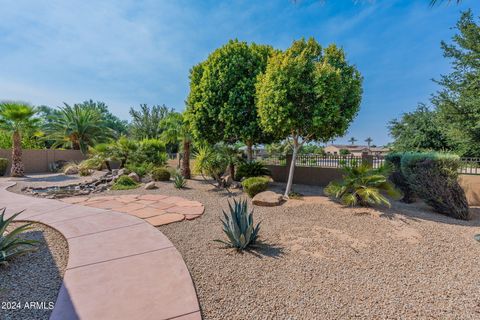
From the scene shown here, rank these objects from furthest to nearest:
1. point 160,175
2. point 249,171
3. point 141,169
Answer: point 141,169 → point 160,175 → point 249,171

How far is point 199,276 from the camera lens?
9.46ft

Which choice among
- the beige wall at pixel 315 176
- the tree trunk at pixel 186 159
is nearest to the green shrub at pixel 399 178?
the beige wall at pixel 315 176

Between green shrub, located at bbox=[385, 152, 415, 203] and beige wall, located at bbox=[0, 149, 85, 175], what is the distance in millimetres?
21096

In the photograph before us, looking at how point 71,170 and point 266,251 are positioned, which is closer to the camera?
point 266,251

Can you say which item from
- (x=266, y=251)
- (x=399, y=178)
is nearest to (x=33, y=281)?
(x=266, y=251)

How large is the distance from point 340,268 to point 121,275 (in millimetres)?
2790

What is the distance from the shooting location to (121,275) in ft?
9.12

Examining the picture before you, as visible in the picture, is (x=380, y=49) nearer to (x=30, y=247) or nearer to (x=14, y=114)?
(x=30, y=247)

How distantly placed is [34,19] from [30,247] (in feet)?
17.6

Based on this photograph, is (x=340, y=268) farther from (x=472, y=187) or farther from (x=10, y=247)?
(x=472, y=187)

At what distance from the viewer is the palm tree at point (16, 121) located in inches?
486

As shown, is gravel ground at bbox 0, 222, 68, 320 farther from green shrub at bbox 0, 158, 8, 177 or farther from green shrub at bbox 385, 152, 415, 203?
green shrub at bbox 0, 158, 8, 177

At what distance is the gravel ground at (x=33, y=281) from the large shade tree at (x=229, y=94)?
6766 mm

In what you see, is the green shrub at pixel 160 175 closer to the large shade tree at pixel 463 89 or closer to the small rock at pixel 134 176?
the small rock at pixel 134 176
